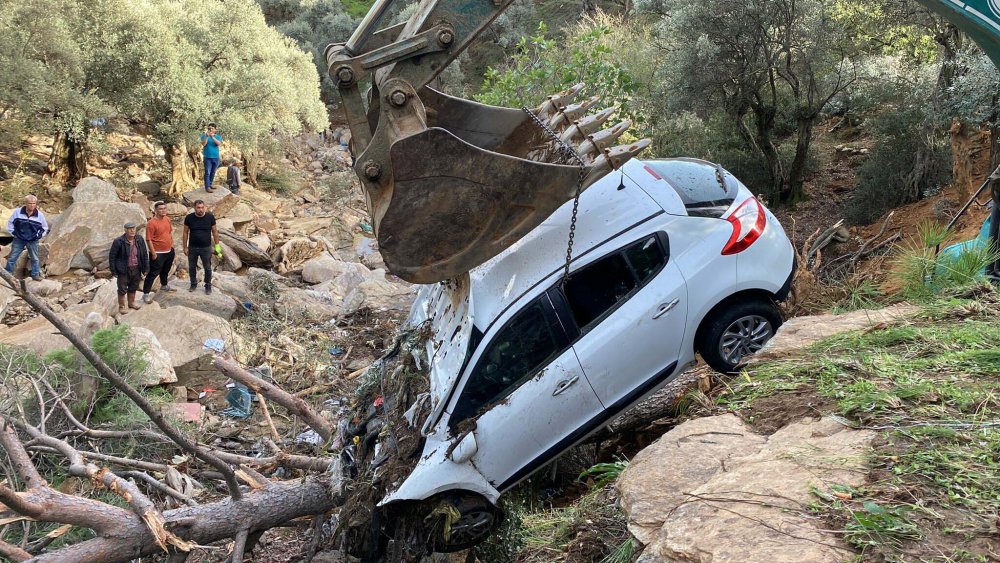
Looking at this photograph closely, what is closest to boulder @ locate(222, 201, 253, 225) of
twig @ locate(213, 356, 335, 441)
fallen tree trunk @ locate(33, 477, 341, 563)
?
twig @ locate(213, 356, 335, 441)

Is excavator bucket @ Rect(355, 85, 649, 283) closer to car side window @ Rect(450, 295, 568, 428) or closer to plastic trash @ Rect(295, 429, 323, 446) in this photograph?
car side window @ Rect(450, 295, 568, 428)

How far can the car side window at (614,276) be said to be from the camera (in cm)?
536

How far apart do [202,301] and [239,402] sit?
3109 mm

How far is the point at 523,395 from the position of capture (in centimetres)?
523

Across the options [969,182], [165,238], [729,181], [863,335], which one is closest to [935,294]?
[863,335]

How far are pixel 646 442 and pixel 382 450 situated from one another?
2215mm

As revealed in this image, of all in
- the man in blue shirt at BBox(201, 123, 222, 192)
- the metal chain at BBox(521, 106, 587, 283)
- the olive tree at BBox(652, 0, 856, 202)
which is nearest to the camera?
the metal chain at BBox(521, 106, 587, 283)

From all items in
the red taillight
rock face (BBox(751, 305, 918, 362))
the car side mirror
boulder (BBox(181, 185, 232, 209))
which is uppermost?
the red taillight

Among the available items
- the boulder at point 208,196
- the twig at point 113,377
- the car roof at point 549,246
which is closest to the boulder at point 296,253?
the boulder at point 208,196

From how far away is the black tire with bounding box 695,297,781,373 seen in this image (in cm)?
547

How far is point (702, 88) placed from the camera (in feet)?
45.7

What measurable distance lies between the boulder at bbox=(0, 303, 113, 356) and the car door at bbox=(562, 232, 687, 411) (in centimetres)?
726

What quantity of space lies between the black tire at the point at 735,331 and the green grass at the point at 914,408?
293 mm

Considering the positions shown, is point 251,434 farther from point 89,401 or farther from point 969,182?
point 969,182
